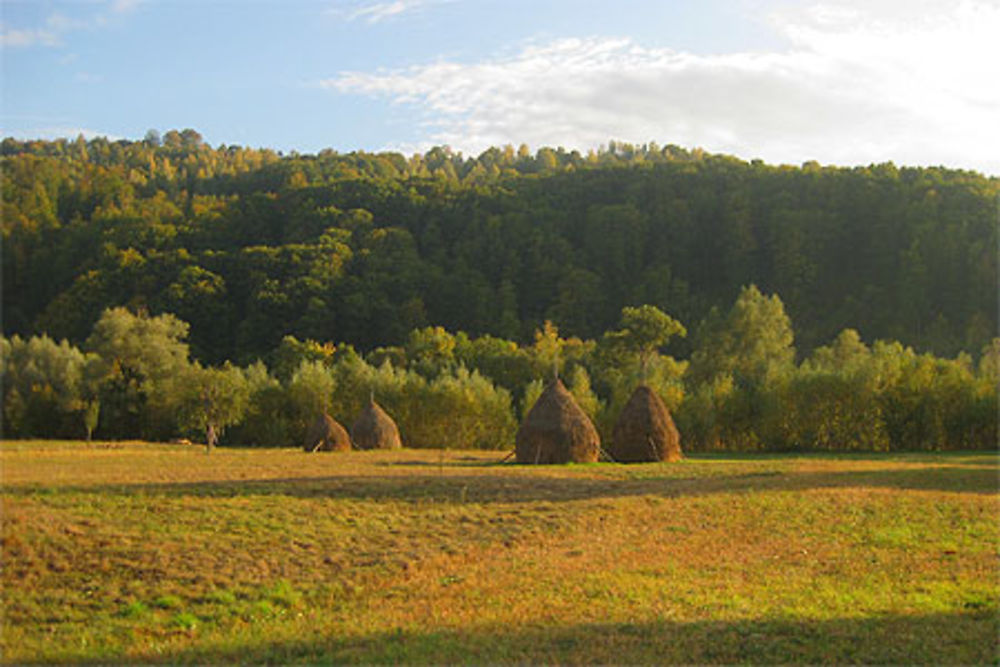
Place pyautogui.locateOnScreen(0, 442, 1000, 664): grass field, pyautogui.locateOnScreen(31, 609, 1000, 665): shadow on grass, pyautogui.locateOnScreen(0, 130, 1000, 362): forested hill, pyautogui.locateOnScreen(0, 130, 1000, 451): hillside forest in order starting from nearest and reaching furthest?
1. pyautogui.locateOnScreen(31, 609, 1000, 665): shadow on grass
2. pyautogui.locateOnScreen(0, 442, 1000, 664): grass field
3. pyautogui.locateOnScreen(0, 130, 1000, 451): hillside forest
4. pyautogui.locateOnScreen(0, 130, 1000, 362): forested hill

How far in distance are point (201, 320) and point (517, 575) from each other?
5156 centimetres

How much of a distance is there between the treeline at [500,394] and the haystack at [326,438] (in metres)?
4.69

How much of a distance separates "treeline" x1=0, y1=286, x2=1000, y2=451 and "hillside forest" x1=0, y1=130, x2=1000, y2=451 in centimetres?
12

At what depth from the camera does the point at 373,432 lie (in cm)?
3341

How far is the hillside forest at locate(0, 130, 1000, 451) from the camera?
36.3m

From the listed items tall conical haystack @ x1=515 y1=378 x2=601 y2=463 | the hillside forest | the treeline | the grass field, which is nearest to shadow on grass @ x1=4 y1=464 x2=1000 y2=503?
the grass field

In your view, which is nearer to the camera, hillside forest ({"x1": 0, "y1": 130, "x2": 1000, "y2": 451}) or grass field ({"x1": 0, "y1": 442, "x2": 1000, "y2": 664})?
grass field ({"x1": 0, "y1": 442, "x2": 1000, "y2": 664})

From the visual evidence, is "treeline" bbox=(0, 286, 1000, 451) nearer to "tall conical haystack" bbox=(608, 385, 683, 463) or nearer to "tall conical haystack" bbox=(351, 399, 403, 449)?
"tall conical haystack" bbox=(351, 399, 403, 449)

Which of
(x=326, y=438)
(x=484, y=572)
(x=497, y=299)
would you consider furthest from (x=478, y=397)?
(x=497, y=299)

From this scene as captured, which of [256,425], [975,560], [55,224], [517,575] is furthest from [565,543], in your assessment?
[55,224]

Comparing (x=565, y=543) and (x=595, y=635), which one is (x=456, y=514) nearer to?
(x=565, y=543)

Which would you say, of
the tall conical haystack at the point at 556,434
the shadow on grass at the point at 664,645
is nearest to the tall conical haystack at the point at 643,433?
the tall conical haystack at the point at 556,434

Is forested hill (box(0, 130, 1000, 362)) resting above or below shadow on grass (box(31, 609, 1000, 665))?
above

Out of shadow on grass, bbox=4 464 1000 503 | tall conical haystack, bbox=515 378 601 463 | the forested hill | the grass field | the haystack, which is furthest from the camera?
the forested hill
